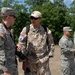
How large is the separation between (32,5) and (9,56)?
51133mm

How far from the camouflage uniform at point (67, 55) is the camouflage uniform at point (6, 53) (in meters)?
2.79

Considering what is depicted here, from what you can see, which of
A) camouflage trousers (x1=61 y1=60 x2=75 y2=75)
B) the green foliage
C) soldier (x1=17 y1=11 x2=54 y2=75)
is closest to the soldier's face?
soldier (x1=17 y1=11 x2=54 y2=75)

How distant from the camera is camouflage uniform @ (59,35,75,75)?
758 cm

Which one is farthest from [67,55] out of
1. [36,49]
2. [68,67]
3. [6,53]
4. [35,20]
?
[6,53]

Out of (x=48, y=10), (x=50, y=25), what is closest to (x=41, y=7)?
(x=48, y=10)

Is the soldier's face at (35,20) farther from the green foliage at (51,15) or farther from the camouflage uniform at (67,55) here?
the green foliage at (51,15)

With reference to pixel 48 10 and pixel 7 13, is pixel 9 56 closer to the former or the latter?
pixel 7 13

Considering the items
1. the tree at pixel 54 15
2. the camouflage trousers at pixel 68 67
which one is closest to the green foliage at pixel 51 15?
the tree at pixel 54 15

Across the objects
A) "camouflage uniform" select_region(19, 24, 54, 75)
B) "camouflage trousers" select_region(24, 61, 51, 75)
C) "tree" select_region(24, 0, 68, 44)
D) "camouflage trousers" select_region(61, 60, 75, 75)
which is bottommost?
"tree" select_region(24, 0, 68, 44)

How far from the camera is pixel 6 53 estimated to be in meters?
4.71

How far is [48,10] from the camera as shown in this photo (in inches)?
1999

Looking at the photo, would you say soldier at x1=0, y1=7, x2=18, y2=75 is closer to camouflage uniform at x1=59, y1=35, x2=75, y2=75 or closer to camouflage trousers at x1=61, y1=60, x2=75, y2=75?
camouflage uniform at x1=59, y1=35, x2=75, y2=75

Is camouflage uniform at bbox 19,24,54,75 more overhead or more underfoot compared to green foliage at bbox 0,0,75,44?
more overhead

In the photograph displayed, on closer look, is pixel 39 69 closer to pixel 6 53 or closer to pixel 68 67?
pixel 6 53
